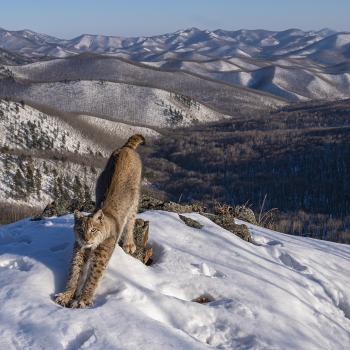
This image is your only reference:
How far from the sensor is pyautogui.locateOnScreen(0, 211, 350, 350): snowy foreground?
20.6 feet

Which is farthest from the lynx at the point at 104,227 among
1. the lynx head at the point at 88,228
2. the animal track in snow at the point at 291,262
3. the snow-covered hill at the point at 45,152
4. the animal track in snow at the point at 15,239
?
the snow-covered hill at the point at 45,152

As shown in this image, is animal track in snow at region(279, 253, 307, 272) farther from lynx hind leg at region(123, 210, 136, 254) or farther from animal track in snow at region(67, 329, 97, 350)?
animal track in snow at region(67, 329, 97, 350)

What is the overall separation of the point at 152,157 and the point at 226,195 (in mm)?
28160

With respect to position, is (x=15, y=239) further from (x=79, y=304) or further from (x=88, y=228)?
(x=79, y=304)

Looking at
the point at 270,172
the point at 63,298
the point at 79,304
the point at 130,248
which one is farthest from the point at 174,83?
the point at 79,304

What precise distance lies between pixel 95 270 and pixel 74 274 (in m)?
0.33

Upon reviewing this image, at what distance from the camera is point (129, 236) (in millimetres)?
9086

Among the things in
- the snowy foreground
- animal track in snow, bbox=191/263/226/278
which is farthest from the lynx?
animal track in snow, bbox=191/263/226/278

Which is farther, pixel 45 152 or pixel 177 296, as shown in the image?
pixel 45 152

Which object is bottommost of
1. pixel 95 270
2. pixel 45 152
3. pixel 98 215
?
pixel 45 152

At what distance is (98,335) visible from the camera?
241 inches

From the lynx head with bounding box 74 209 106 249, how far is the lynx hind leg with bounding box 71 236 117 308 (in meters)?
0.25

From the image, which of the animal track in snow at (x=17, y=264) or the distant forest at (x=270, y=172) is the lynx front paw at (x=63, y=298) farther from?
the distant forest at (x=270, y=172)

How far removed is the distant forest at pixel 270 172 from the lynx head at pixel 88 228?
30.2 metres
